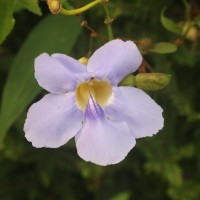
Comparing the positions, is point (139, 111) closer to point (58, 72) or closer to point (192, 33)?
point (58, 72)

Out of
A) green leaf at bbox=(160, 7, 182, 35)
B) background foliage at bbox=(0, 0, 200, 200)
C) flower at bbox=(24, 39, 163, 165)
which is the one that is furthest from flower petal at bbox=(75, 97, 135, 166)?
green leaf at bbox=(160, 7, 182, 35)

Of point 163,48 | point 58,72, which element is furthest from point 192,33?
point 58,72

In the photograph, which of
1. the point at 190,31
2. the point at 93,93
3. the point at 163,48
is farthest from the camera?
the point at 190,31

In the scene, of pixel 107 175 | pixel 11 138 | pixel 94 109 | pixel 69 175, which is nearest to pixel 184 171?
pixel 107 175

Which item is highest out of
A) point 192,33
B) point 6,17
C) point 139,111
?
point 6,17

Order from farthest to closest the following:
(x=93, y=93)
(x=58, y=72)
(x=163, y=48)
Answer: (x=163, y=48) < (x=93, y=93) < (x=58, y=72)

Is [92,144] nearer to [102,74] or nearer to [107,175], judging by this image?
[102,74]

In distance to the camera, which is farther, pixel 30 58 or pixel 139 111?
pixel 30 58
